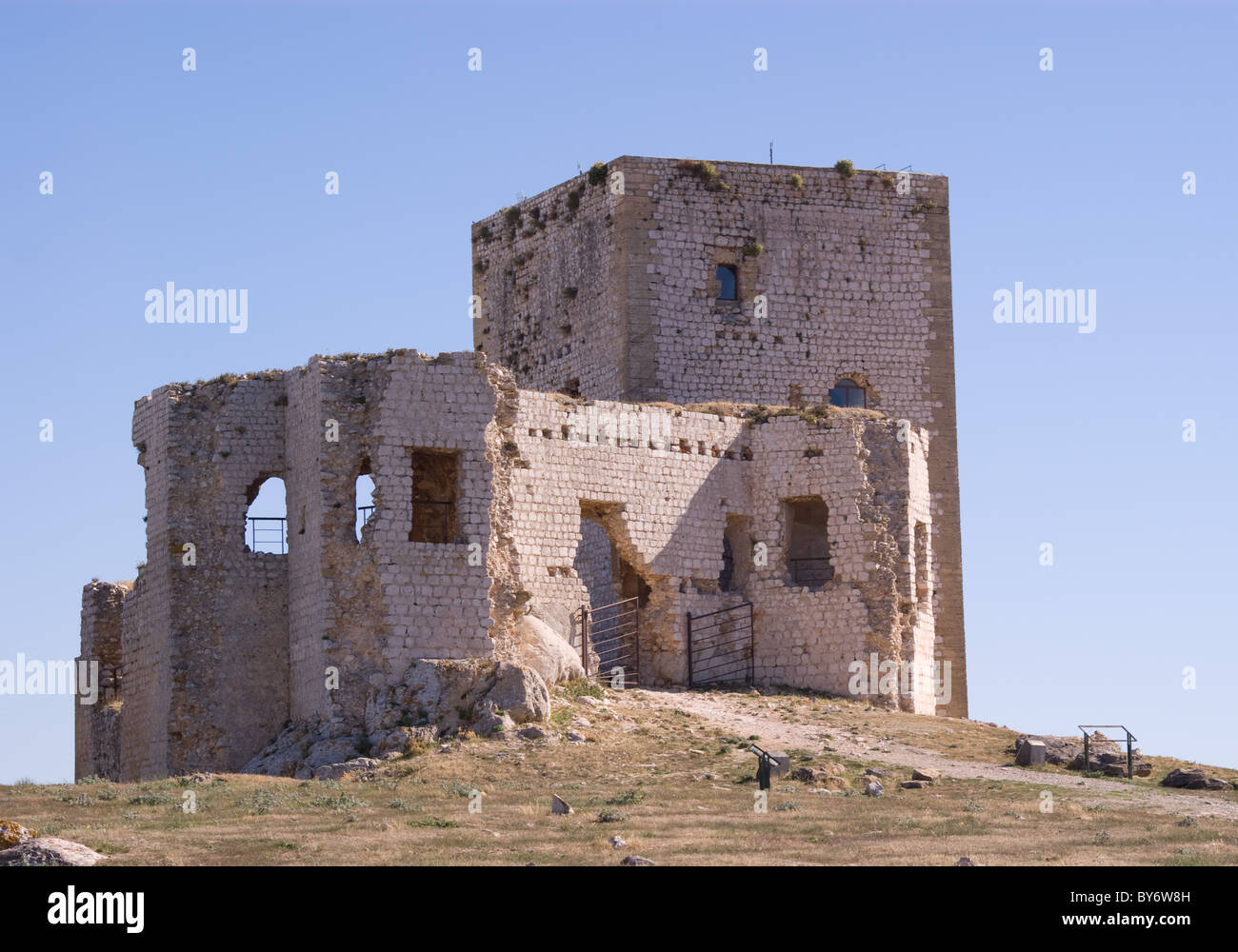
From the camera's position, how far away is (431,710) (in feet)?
86.3

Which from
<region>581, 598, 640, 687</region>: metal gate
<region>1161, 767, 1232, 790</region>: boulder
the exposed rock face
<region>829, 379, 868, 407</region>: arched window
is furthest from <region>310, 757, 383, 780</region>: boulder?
<region>829, 379, 868, 407</region>: arched window

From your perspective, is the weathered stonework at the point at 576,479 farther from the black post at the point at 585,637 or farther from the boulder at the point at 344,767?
the boulder at the point at 344,767

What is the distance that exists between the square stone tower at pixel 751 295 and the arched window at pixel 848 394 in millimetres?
35

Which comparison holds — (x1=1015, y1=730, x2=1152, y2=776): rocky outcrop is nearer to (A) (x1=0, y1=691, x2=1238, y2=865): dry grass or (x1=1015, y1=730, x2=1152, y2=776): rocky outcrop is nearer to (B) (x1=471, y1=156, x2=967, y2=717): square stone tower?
(A) (x1=0, y1=691, x2=1238, y2=865): dry grass

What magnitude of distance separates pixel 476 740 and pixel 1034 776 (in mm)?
6966

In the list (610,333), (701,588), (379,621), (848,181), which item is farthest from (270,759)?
(848,181)

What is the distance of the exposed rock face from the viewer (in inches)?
1025

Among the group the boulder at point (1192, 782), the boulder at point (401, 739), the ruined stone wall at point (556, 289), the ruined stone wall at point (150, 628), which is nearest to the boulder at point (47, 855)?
the boulder at point (401, 739)

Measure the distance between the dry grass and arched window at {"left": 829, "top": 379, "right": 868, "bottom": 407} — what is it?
464 inches

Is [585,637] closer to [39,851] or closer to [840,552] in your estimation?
[840,552]

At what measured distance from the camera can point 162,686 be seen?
2850cm

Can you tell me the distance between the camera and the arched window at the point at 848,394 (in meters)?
39.0

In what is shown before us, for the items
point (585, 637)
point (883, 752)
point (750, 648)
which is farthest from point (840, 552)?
point (883, 752)
